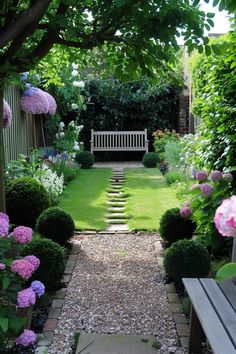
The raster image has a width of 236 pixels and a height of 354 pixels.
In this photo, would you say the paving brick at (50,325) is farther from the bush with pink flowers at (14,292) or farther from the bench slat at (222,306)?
the bench slat at (222,306)

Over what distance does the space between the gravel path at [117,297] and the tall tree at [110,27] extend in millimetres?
1251

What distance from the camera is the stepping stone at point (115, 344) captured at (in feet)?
10.4

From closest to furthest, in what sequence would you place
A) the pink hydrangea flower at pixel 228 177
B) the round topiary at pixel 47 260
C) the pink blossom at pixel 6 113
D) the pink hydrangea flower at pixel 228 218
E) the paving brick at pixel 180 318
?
1. the pink hydrangea flower at pixel 228 218
2. the paving brick at pixel 180 318
3. the round topiary at pixel 47 260
4. the pink hydrangea flower at pixel 228 177
5. the pink blossom at pixel 6 113

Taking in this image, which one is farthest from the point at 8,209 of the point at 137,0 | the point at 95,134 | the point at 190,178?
the point at 95,134

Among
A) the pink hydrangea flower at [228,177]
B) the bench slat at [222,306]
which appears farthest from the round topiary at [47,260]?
the pink hydrangea flower at [228,177]

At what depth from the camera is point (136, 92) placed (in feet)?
51.8

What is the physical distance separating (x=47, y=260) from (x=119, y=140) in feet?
38.3

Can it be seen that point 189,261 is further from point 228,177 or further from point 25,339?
point 25,339

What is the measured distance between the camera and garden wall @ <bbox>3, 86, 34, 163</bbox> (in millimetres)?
8844

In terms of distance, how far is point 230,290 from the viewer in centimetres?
304

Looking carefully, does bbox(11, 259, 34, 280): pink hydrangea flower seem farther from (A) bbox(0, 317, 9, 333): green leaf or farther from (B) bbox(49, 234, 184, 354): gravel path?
(B) bbox(49, 234, 184, 354): gravel path

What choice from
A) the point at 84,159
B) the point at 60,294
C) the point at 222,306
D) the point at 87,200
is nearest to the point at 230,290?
the point at 222,306

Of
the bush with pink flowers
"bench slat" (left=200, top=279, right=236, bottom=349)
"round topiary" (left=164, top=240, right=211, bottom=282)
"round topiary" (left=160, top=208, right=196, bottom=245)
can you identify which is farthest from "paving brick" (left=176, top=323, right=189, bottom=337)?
"round topiary" (left=160, top=208, right=196, bottom=245)

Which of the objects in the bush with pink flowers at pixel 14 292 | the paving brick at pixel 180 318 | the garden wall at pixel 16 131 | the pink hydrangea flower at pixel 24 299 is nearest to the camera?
the bush with pink flowers at pixel 14 292
